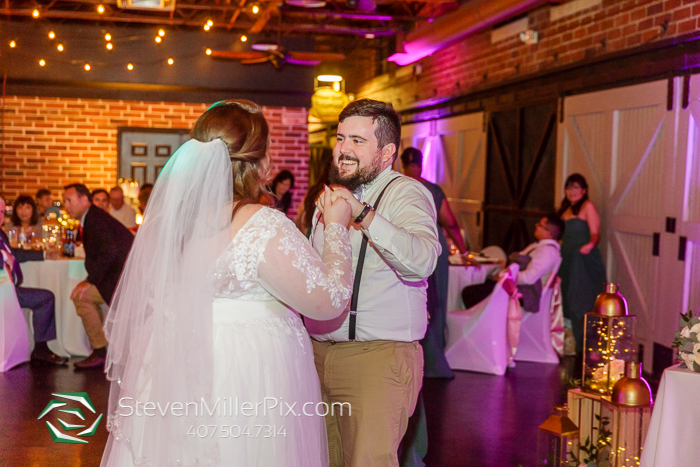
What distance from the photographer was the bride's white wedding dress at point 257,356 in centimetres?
189

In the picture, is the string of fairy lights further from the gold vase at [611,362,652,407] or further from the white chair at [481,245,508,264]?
the gold vase at [611,362,652,407]

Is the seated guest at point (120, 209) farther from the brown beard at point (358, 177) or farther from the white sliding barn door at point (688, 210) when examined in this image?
the brown beard at point (358, 177)

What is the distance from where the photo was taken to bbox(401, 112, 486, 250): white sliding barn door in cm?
941

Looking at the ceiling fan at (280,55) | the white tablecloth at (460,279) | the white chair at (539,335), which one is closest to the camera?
the white chair at (539,335)

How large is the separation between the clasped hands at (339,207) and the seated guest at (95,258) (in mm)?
3721

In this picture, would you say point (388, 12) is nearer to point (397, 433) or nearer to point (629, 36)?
point (629, 36)

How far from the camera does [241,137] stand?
1.96m

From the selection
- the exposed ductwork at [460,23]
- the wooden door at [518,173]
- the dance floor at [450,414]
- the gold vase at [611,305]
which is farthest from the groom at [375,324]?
the wooden door at [518,173]

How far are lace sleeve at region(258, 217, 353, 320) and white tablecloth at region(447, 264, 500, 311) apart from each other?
448 centimetres

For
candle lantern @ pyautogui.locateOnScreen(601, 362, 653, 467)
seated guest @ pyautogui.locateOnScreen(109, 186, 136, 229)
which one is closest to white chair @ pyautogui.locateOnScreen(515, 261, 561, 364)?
candle lantern @ pyautogui.locateOnScreen(601, 362, 653, 467)

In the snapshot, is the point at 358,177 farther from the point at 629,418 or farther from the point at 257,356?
the point at 629,418

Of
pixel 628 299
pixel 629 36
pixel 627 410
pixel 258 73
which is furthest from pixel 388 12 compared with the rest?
pixel 627 410

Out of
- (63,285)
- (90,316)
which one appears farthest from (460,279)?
(63,285)

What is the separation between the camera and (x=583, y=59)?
6.72 meters
